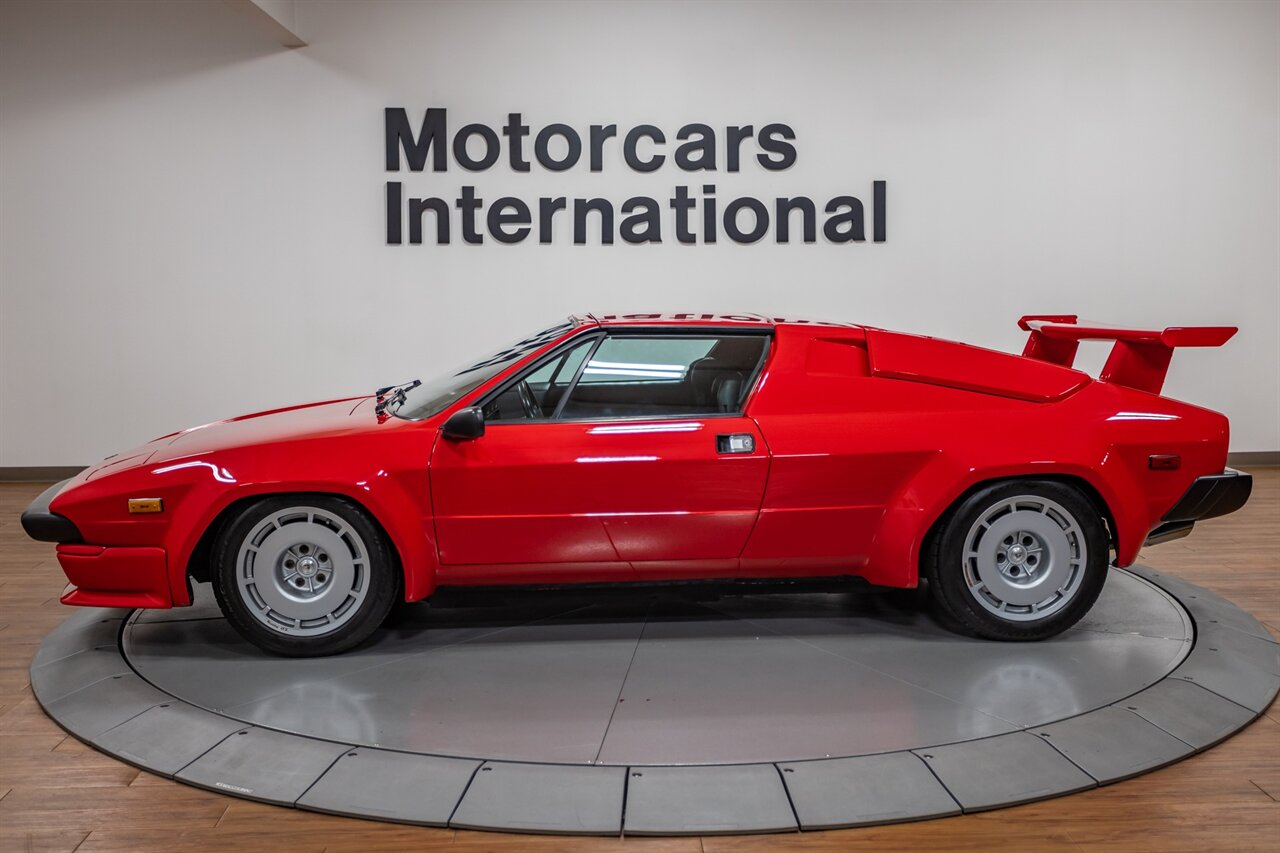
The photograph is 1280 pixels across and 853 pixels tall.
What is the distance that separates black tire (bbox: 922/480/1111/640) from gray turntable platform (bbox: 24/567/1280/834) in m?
0.12

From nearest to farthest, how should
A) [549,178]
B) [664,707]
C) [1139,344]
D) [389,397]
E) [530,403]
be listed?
[664,707] < [530,403] < [1139,344] < [389,397] < [549,178]

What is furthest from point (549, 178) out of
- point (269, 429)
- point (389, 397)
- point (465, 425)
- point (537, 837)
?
point (537, 837)

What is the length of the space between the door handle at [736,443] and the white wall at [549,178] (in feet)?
12.9

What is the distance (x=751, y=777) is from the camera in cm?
306

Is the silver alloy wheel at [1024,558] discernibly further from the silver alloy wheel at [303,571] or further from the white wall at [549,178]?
the white wall at [549,178]

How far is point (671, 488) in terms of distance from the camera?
399cm

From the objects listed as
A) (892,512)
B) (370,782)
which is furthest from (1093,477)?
(370,782)

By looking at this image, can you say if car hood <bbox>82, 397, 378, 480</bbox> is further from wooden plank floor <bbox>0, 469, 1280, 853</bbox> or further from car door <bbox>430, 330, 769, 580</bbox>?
wooden plank floor <bbox>0, 469, 1280, 853</bbox>

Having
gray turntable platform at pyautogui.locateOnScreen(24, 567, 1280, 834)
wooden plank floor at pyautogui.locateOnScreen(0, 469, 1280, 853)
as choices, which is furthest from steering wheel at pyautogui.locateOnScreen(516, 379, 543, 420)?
wooden plank floor at pyautogui.locateOnScreen(0, 469, 1280, 853)

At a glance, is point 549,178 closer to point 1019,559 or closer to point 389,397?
point 389,397

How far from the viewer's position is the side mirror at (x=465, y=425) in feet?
12.8

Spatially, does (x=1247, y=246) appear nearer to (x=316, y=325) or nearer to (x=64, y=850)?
(x=316, y=325)

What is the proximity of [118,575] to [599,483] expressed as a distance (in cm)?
177

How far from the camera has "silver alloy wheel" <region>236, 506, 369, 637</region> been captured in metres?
3.98
